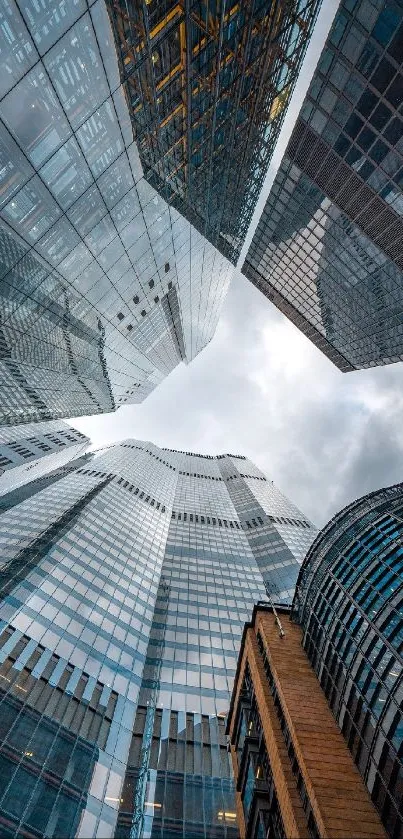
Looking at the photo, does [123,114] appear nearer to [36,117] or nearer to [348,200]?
[36,117]

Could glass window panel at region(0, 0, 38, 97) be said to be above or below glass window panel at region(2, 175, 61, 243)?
below

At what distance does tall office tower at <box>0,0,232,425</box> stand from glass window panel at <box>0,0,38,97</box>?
33mm

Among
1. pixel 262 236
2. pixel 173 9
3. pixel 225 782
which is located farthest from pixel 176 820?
pixel 262 236

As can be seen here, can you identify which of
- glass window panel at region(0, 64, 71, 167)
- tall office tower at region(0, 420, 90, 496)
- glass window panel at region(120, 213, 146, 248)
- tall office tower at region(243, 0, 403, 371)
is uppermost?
tall office tower at region(0, 420, 90, 496)

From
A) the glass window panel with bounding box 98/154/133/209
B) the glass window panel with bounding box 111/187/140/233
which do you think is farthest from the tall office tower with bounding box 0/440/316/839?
the glass window panel with bounding box 98/154/133/209

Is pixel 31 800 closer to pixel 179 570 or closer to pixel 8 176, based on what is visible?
pixel 8 176

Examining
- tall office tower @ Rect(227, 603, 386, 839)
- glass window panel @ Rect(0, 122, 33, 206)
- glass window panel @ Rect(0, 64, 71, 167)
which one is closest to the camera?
glass window panel @ Rect(0, 64, 71, 167)

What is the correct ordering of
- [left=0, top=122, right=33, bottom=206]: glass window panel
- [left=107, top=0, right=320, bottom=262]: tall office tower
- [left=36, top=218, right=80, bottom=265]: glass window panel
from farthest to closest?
1. [left=36, top=218, right=80, bottom=265]: glass window panel
2. [left=107, top=0, right=320, bottom=262]: tall office tower
3. [left=0, top=122, right=33, bottom=206]: glass window panel

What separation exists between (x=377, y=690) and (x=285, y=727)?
341 inches

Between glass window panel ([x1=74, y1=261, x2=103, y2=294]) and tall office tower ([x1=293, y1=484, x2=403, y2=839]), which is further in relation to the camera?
glass window panel ([x1=74, y1=261, x2=103, y2=294])

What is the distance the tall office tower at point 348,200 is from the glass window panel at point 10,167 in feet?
79.5

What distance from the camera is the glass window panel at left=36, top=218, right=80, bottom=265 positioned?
21172 mm

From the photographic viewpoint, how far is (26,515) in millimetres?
65375

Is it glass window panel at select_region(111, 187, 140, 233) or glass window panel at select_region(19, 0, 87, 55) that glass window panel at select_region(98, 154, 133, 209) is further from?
glass window panel at select_region(19, 0, 87, 55)
